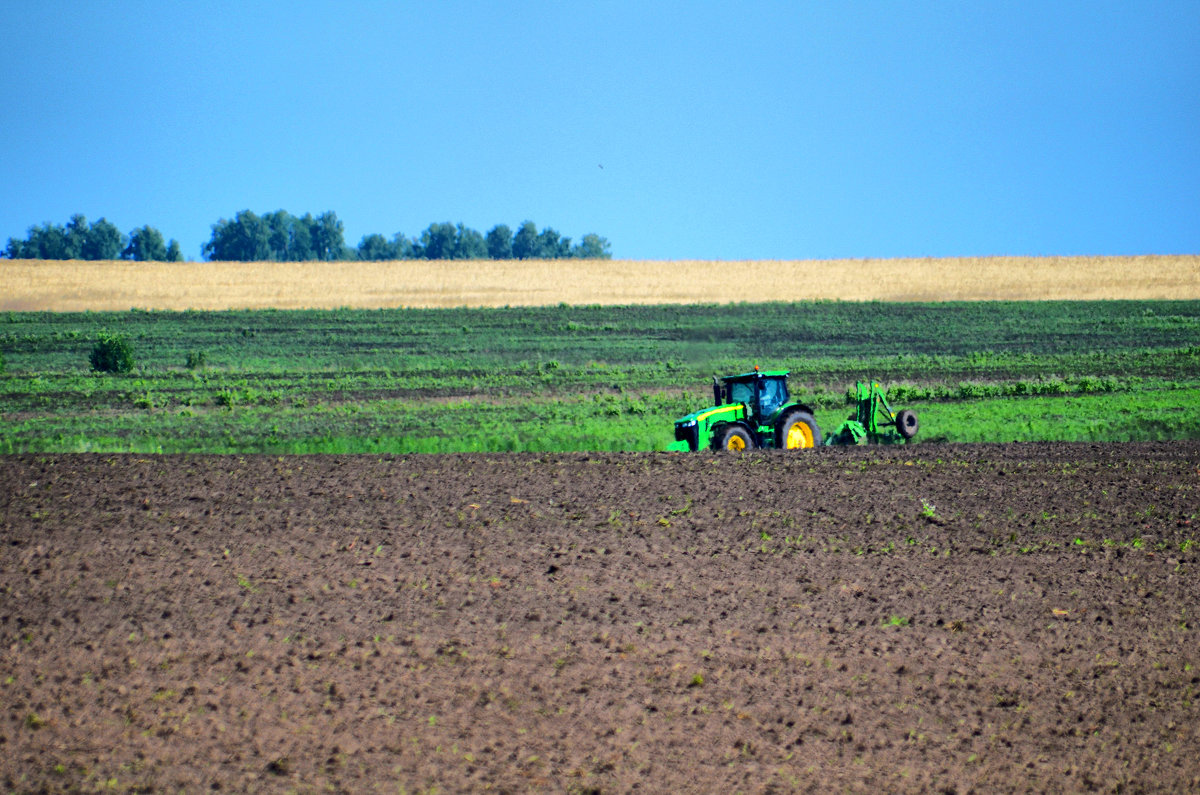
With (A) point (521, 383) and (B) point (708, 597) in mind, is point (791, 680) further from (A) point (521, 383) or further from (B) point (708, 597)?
(A) point (521, 383)

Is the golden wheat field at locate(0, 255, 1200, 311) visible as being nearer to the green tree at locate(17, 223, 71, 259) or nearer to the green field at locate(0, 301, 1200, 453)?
the green field at locate(0, 301, 1200, 453)

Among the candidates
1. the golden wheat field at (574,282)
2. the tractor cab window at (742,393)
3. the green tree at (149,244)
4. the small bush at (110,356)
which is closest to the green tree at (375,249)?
the green tree at (149,244)

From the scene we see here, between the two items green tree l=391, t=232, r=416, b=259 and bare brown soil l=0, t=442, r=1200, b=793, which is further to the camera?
green tree l=391, t=232, r=416, b=259

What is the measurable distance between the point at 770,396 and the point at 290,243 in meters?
108

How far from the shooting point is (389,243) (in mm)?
125562

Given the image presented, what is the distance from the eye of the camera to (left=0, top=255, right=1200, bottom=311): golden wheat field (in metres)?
63.8

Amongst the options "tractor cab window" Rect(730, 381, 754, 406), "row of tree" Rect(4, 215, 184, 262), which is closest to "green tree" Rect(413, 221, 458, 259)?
"row of tree" Rect(4, 215, 184, 262)

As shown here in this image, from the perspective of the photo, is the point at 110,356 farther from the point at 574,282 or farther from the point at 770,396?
the point at 574,282

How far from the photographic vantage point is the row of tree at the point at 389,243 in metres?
114

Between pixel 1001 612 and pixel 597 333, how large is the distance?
4089cm

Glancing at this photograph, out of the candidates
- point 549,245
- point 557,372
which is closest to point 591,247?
point 549,245

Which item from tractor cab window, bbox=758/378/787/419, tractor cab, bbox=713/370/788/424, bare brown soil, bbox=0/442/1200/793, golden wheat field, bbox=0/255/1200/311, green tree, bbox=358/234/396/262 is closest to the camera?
bare brown soil, bbox=0/442/1200/793

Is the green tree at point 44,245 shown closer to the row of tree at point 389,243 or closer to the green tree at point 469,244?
the row of tree at point 389,243

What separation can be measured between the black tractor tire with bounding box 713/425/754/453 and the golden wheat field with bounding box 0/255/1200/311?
43.0 metres
